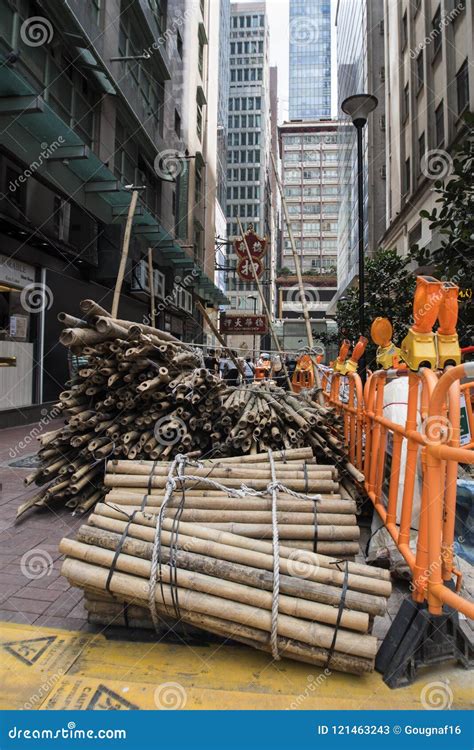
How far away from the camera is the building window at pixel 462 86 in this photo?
14.9m

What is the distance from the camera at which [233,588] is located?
260cm

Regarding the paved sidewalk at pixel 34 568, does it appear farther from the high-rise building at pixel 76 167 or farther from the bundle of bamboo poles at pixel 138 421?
the high-rise building at pixel 76 167

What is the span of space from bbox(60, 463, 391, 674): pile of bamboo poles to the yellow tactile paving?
0.43 feet

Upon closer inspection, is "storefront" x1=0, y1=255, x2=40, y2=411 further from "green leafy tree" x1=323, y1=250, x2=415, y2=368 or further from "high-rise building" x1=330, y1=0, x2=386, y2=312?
"high-rise building" x1=330, y1=0, x2=386, y2=312

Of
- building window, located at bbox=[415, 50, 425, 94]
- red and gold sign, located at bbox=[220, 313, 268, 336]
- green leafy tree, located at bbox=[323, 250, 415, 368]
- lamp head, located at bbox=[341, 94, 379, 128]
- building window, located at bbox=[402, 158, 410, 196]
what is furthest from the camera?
building window, located at bbox=[402, 158, 410, 196]

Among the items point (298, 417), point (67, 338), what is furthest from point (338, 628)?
point (67, 338)

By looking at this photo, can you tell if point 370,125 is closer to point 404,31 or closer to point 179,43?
point 404,31

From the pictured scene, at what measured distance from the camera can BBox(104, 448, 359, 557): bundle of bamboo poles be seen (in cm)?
312

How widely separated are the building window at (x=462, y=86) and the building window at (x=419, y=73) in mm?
4142

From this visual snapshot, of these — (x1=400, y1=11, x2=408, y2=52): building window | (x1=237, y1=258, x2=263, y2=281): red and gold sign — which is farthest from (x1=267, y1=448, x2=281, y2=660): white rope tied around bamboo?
(x1=400, y1=11, x2=408, y2=52): building window

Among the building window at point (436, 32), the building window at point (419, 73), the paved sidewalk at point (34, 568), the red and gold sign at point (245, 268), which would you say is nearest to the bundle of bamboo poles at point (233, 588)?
the paved sidewalk at point (34, 568)

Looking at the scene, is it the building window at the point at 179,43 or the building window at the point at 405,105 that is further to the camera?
the building window at the point at 179,43

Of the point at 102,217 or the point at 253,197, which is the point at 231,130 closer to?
the point at 253,197

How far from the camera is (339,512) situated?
3305mm
